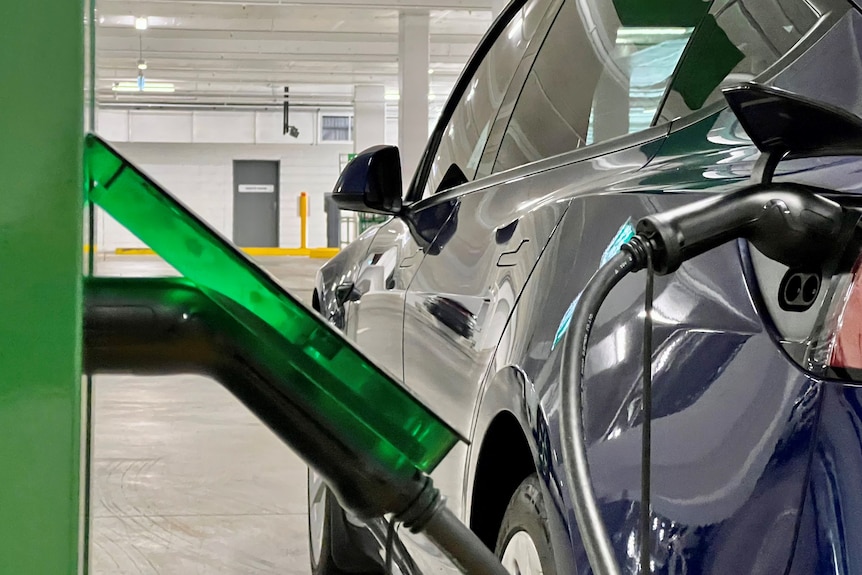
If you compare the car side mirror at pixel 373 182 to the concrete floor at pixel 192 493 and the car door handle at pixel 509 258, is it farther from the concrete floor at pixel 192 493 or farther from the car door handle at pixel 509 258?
the car door handle at pixel 509 258

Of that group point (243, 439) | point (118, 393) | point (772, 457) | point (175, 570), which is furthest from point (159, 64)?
point (772, 457)

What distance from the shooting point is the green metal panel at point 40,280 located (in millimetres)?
382

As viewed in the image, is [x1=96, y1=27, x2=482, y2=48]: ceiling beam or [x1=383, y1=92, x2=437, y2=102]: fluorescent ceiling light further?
[x1=383, y1=92, x2=437, y2=102]: fluorescent ceiling light

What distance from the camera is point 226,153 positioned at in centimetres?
3234

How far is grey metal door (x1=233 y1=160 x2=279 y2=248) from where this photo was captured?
107ft

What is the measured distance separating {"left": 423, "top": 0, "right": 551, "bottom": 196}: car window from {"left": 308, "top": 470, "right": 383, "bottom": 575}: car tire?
88 cm

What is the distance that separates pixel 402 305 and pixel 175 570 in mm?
1579

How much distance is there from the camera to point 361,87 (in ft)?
86.6

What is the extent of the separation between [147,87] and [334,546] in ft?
88.8

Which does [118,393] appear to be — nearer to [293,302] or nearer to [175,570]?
[175,570]

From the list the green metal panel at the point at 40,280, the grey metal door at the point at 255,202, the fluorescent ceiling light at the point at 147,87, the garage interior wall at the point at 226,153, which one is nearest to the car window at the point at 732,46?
the green metal panel at the point at 40,280

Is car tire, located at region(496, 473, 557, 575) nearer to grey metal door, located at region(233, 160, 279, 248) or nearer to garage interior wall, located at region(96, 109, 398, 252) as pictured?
garage interior wall, located at region(96, 109, 398, 252)

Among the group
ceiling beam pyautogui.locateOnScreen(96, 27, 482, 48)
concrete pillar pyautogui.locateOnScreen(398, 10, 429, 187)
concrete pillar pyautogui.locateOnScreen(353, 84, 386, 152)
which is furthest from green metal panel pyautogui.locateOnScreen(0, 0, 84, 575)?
concrete pillar pyautogui.locateOnScreen(353, 84, 386, 152)

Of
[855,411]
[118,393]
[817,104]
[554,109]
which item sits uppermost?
[554,109]
